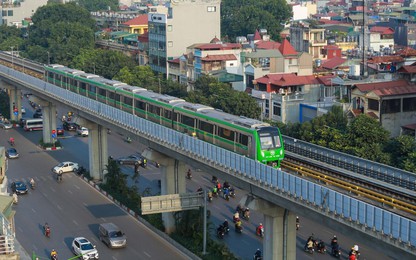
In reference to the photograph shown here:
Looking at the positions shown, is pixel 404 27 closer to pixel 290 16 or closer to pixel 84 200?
pixel 290 16

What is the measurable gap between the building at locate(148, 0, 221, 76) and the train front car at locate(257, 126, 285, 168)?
2589 inches

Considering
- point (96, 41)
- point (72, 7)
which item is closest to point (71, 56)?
point (96, 41)

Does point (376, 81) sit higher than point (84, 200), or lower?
higher

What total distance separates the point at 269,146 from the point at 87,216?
19.3 meters

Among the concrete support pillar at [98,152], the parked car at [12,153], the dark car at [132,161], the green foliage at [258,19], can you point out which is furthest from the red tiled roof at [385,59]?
the green foliage at [258,19]

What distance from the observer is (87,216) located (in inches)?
2307

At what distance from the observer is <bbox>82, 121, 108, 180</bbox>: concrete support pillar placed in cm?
7025

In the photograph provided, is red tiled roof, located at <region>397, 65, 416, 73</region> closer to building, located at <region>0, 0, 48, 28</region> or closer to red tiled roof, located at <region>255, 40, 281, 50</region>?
red tiled roof, located at <region>255, 40, 281, 50</region>

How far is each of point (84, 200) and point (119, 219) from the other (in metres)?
6.91

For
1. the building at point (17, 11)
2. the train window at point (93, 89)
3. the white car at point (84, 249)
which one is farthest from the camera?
the building at point (17, 11)

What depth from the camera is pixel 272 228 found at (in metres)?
42.8

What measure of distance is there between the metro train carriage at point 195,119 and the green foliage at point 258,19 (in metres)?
81.1

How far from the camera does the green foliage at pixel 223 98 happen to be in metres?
79.8

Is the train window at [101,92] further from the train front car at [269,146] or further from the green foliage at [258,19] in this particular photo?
the green foliage at [258,19]
